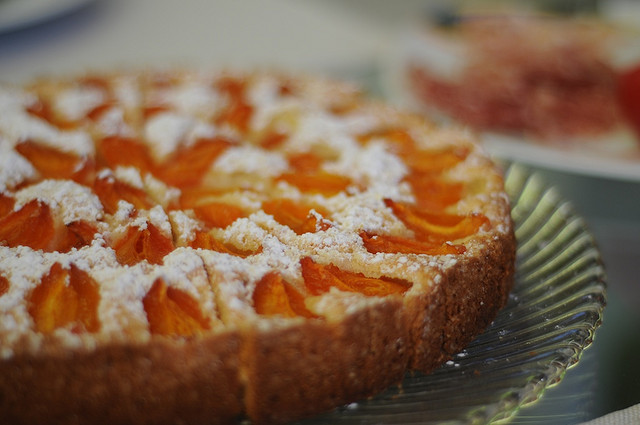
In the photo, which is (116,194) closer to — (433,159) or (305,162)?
(305,162)

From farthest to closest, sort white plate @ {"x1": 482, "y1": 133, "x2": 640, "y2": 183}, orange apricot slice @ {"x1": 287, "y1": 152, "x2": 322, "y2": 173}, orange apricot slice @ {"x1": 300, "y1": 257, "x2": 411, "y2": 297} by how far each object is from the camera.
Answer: white plate @ {"x1": 482, "y1": 133, "x2": 640, "y2": 183}
orange apricot slice @ {"x1": 287, "y1": 152, "x2": 322, "y2": 173}
orange apricot slice @ {"x1": 300, "y1": 257, "x2": 411, "y2": 297}

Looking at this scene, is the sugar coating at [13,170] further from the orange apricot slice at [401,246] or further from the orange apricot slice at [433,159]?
the orange apricot slice at [433,159]

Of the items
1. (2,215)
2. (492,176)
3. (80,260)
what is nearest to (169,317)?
(80,260)

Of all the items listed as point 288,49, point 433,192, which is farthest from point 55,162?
point 288,49

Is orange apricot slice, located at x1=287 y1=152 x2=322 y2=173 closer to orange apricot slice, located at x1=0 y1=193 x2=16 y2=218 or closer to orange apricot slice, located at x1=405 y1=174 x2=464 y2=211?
orange apricot slice, located at x1=405 y1=174 x2=464 y2=211

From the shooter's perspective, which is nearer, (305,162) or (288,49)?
(305,162)

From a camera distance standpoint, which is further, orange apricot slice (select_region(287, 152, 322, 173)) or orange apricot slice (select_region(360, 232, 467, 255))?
orange apricot slice (select_region(287, 152, 322, 173))

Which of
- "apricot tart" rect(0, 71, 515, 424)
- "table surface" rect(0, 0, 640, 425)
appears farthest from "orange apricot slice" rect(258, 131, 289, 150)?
"table surface" rect(0, 0, 640, 425)
